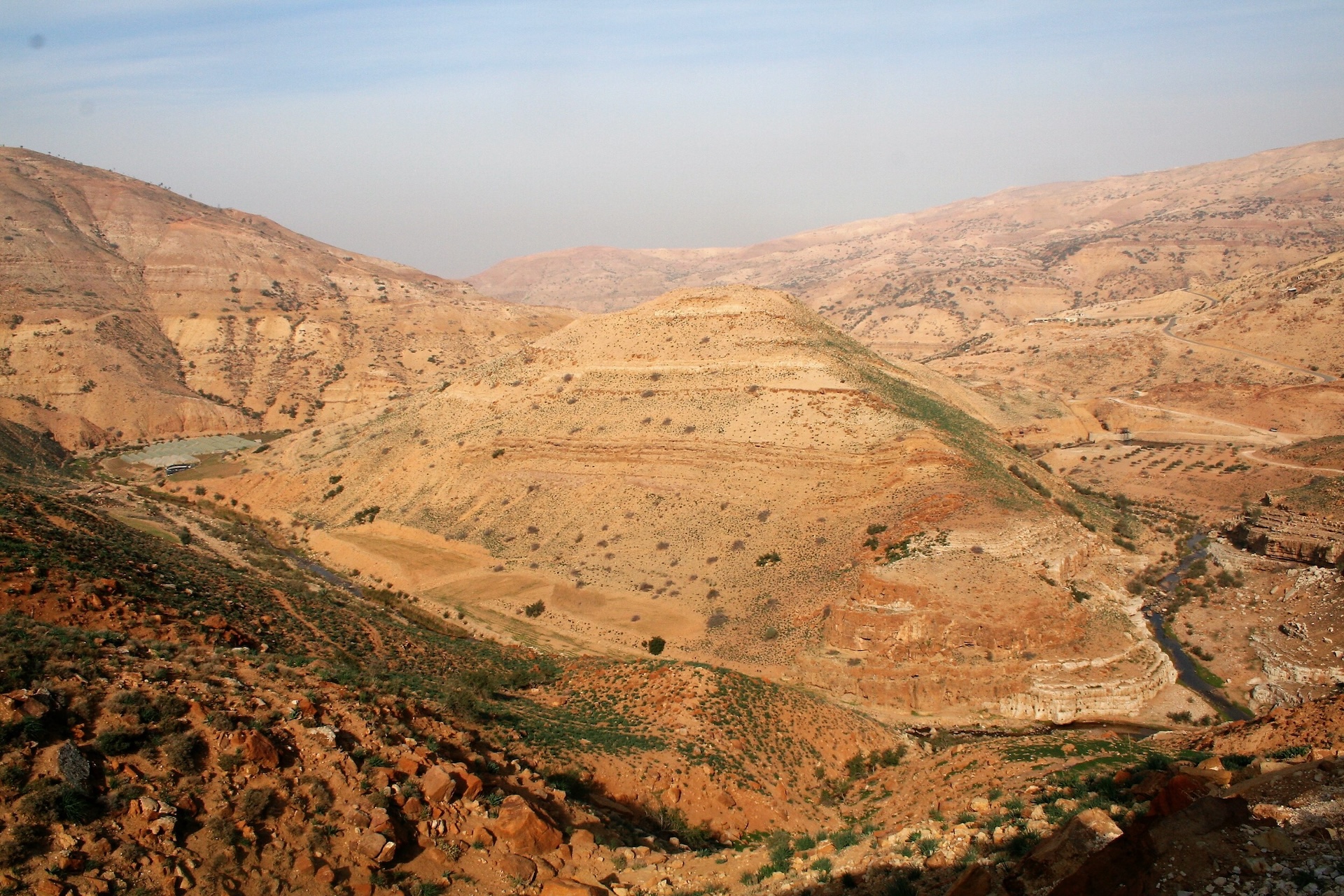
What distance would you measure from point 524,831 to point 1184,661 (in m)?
30.7

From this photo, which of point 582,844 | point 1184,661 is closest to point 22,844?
point 582,844

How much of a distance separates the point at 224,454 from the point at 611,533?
4417 cm

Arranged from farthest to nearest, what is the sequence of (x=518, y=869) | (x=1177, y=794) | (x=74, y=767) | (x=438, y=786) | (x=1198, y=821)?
(x=438, y=786), (x=518, y=869), (x=74, y=767), (x=1177, y=794), (x=1198, y=821)

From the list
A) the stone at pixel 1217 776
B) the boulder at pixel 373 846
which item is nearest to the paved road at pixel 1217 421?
the stone at pixel 1217 776

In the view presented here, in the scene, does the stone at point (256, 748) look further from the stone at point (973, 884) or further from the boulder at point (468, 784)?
the stone at point (973, 884)

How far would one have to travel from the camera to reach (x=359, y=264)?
13100 centimetres

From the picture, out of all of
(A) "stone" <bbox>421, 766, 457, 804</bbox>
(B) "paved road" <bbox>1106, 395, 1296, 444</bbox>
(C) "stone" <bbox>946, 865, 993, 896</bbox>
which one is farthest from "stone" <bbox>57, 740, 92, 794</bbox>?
(B) "paved road" <bbox>1106, 395, 1296, 444</bbox>

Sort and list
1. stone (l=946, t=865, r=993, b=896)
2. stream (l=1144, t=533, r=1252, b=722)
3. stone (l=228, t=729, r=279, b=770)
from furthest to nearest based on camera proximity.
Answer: stream (l=1144, t=533, r=1252, b=722) < stone (l=228, t=729, r=279, b=770) < stone (l=946, t=865, r=993, b=896)

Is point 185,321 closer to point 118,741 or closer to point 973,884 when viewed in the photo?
point 118,741

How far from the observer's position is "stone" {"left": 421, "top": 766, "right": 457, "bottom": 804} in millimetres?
13727

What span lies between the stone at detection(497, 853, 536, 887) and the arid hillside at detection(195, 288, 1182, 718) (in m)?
18.0

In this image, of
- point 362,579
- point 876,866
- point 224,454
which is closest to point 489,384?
point 362,579

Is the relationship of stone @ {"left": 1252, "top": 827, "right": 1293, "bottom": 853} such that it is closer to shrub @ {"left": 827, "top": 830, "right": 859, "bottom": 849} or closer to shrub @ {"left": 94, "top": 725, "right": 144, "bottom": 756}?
shrub @ {"left": 827, "top": 830, "right": 859, "bottom": 849}

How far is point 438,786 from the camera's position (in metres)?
13.9
